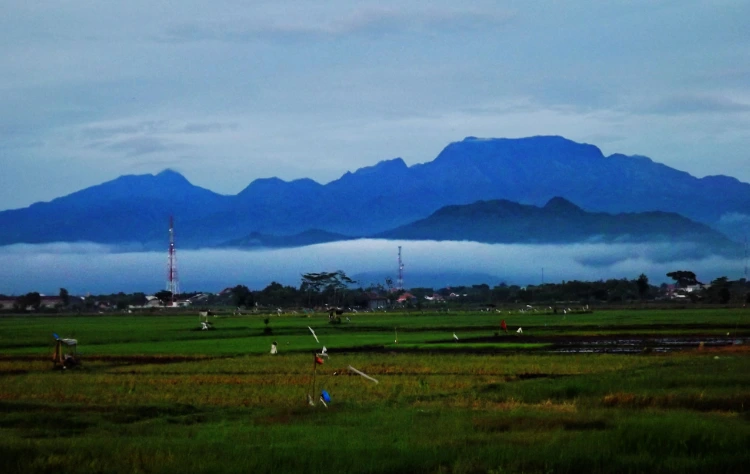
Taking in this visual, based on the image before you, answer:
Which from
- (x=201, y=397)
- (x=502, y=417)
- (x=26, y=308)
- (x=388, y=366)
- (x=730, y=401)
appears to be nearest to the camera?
(x=502, y=417)

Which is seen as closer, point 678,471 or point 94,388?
point 678,471

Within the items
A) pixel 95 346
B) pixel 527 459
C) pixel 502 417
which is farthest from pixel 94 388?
pixel 95 346

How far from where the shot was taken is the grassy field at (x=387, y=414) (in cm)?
1410

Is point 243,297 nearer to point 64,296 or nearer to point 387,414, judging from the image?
point 64,296

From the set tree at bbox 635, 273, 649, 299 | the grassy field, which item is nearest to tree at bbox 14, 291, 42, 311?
tree at bbox 635, 273, 649, 299

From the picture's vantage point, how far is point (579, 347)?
42.2 meters

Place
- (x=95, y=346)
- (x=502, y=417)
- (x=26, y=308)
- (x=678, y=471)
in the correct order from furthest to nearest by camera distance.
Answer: (x=26, y=308) → (x=95, y=346) → (x=502, y=417) → (x=678, y=471)

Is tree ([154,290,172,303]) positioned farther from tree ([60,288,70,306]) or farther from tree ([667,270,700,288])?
tree ([667,270,700,288])

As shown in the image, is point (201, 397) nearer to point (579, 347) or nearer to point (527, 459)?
point (527, 459)

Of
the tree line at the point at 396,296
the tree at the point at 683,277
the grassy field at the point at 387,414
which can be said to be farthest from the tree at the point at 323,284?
the grassy field at the point at 387,414

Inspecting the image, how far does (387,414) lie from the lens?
18.6 m

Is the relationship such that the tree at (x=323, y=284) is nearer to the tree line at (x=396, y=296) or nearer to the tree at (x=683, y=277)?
the tree line at (x=396, y=296)

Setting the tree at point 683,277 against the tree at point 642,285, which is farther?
the tree at point 683,277

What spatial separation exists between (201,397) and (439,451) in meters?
9.84
